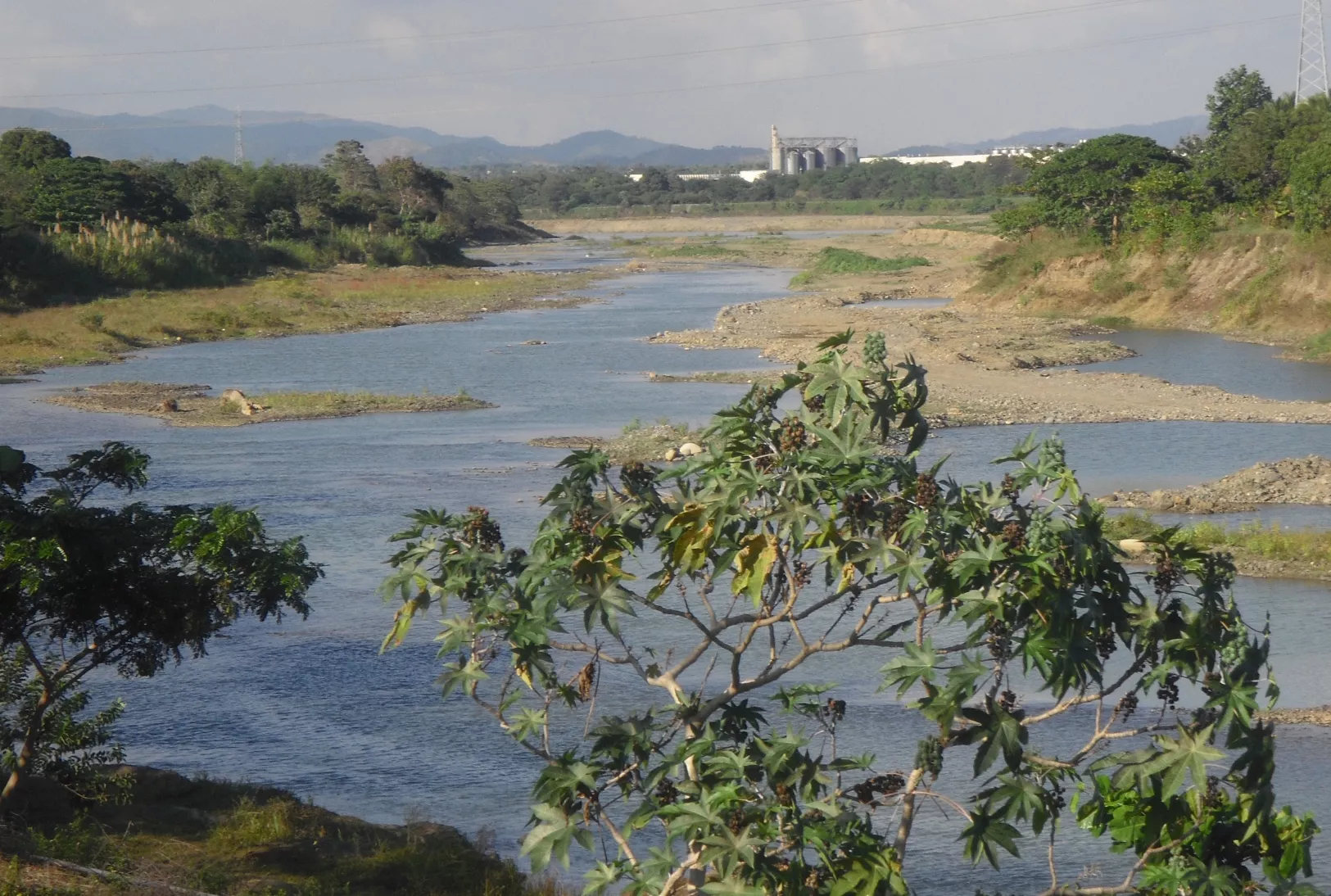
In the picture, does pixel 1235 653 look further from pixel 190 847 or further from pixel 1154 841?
pixel 190 847

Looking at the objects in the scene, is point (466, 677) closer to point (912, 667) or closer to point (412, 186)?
point (912, 667)

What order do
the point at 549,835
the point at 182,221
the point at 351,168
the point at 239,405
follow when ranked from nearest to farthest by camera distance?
1. the point at 549,835
2. the point at 239,405
3. the point at 182,221
4. the point at 351,168

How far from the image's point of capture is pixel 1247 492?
18062 millimetres

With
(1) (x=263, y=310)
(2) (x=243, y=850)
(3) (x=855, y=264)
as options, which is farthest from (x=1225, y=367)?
(3) (x=855, y=264)

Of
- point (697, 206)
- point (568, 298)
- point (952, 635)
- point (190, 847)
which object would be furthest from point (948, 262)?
point (697, 206)

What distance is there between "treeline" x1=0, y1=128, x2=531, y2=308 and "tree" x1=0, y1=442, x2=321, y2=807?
35.7 metres

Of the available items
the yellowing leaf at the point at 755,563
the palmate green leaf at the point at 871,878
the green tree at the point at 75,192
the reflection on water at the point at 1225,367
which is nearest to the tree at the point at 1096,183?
the reflection on water at the point at 1225,367

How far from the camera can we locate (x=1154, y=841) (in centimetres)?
537

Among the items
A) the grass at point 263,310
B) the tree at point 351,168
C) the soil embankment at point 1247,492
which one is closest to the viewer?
the soil embankment at point 1247,492

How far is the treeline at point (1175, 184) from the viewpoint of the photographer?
141ft

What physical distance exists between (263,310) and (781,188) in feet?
341

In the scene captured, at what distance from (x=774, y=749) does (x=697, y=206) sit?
132165 mm

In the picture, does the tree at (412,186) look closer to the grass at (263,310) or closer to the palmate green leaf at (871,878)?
the grass at (263,310)

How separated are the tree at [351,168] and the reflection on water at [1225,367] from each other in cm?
5613
